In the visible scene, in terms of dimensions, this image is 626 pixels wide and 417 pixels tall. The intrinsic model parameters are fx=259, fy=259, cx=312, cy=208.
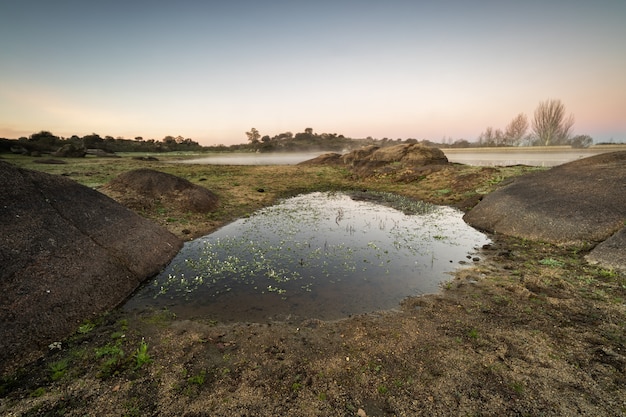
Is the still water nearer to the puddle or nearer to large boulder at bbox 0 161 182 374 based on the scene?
the puddle

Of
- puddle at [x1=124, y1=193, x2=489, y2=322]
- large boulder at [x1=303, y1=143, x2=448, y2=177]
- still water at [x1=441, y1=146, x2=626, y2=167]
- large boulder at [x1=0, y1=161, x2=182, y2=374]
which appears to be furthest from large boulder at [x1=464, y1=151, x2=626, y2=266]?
still water at [x1=441, y1=146, x2=626, y2=167]

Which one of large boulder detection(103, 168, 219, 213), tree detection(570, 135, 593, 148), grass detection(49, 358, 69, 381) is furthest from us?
tree detection(570, 135, 593, 148)

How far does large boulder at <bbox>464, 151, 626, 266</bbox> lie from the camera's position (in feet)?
41.3

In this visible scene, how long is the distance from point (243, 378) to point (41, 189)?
10.8m

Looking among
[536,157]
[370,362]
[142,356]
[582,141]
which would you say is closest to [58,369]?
[142,356]

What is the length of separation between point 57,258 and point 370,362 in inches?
386

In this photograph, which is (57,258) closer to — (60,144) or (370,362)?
(370,362)

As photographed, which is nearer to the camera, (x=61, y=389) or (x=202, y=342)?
(x=61, y=389)

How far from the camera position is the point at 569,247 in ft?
40.7

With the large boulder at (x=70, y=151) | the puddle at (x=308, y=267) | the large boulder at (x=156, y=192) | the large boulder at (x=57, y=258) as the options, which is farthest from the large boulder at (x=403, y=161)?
the large boulder at (x=70, y=151)

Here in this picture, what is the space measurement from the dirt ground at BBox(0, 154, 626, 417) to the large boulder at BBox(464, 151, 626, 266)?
14.2ft

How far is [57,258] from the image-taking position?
8.12 meters

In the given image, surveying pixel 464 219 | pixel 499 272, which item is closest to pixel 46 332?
pixel 499 272

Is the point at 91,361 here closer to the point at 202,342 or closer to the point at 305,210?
the point at 202,342
